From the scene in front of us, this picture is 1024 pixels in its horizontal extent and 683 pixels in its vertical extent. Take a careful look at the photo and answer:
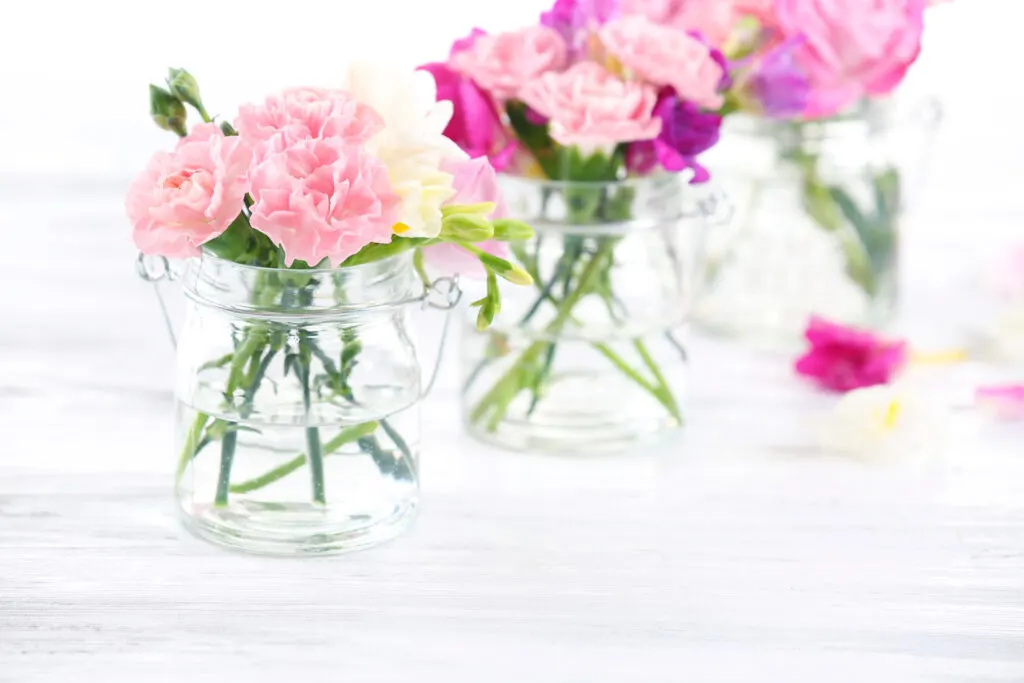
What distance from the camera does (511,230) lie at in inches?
40.1

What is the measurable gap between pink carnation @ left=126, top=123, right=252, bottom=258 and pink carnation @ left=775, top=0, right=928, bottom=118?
1.89 feet

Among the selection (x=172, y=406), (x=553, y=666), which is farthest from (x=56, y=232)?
(x=553, y=666)

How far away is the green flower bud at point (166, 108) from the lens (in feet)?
3.30

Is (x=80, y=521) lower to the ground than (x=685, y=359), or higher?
lower

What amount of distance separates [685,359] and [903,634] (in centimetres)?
38

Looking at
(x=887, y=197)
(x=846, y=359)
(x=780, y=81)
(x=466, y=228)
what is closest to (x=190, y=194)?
(x=466, y=228)

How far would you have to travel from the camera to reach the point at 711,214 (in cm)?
131

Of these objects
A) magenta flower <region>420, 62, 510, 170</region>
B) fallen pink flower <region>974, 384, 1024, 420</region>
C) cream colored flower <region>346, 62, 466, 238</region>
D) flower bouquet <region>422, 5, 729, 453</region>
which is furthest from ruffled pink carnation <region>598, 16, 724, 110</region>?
fallen pink flower <region>974, 384, 1024, 420</region>

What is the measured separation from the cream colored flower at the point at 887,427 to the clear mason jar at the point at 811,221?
0.79ft

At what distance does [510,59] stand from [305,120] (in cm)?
25

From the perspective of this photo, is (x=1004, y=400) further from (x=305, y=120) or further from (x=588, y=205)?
(x=305, y=120)

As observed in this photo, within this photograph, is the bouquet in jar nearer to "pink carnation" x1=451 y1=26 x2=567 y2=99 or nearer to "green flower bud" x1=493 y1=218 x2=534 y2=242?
"pink carnation" x1=451 y1=26 x2=567 y2=99

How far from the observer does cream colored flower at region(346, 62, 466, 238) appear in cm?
96

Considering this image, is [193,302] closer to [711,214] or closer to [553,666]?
[553,666]
